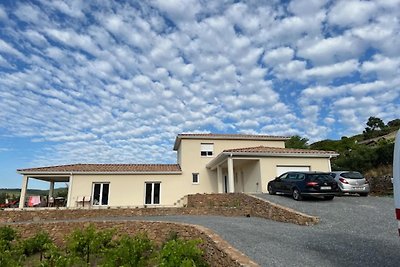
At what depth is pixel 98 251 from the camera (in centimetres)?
1008

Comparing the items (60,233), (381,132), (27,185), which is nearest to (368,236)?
(60,233)

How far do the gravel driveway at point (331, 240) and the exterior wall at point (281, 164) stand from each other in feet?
21.9

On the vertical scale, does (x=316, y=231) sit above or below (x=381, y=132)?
below

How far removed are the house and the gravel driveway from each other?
24.2 ft

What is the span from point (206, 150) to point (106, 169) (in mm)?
8365

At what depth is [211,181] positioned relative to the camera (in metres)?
24.1

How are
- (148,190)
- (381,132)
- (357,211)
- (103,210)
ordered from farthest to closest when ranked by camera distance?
(381,132) → (148,190) → (103,210) → (357,211)

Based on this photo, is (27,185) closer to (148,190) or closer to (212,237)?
(148,190)

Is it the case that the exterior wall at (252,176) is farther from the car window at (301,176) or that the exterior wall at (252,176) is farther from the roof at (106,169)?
the roof at (106,169)

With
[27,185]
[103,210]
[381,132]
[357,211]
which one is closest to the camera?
[357,211]

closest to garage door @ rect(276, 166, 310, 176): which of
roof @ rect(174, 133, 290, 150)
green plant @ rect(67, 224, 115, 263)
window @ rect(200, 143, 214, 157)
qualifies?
roof @ rect(174, 133, 290, 150)

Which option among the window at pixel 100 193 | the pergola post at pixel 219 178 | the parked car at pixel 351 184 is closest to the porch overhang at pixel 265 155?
the pergola post at pixel 219 178

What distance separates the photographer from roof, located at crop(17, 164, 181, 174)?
21.0 meters

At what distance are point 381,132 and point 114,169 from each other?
142ft
